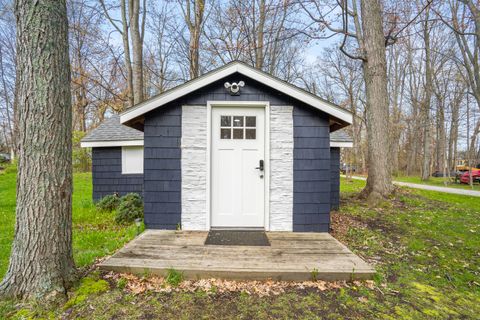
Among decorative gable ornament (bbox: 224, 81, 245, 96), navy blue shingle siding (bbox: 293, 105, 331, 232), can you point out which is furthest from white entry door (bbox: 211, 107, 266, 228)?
navy blue shingle siding (bbox: 293, 105, 331, 232)

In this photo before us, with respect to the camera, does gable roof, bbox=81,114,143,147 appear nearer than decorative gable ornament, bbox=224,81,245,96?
No

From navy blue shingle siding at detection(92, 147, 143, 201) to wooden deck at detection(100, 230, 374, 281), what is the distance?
12.4 feet

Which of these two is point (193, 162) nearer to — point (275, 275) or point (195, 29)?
point (275, 275)

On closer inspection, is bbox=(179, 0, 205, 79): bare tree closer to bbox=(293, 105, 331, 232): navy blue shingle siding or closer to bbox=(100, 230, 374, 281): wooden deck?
bbox=(293, 105, 331, 232): navy blue shingle siding

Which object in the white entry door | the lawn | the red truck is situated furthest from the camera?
the red truck

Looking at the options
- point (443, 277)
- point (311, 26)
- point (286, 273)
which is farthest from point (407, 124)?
point (286, 273)

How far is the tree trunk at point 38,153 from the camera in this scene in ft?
7.15

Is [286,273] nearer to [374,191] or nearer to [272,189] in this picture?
[272,189]

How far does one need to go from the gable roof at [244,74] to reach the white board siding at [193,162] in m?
0.36

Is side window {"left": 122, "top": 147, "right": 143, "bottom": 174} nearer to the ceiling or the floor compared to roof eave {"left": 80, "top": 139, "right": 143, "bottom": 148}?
nearer to the floor

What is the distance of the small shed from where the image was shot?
4016 millimetres

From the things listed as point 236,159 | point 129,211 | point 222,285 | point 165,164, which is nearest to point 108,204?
point 129,211

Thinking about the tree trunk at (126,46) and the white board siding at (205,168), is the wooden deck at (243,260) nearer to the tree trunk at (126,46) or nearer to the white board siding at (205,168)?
the white board siding at (205,168)

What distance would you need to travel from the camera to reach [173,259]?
290 cm
